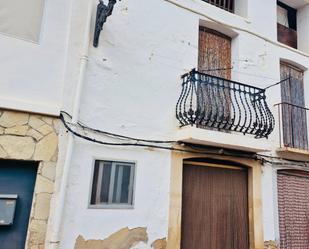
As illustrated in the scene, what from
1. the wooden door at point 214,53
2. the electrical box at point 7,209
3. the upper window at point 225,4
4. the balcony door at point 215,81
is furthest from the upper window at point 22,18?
the upper window at point 225,4

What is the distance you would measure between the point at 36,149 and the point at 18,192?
63 cm

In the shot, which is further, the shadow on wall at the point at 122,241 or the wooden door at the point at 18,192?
the shadow on wall at the point at 122,241

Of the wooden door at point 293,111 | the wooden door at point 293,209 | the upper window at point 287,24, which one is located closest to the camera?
the wooden door at point 293,209

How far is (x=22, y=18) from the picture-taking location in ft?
14.3

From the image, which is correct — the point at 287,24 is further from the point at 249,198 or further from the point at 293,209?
the point at 249,198

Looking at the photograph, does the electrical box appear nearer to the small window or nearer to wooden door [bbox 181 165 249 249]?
the small window

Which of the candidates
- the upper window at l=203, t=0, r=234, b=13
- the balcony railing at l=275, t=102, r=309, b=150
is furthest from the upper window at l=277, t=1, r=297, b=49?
the balcony railing at l=275, t=102, r=309, b=150

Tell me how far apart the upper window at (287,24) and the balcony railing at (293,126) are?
212 centimetres

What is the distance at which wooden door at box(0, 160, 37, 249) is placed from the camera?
150 inches

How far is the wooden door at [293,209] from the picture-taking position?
246 inches

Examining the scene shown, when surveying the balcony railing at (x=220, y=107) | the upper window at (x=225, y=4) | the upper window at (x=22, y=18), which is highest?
the upper window at (x=225, y=4)

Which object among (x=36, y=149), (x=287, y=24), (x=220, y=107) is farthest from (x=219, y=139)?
(x=287, y=24)

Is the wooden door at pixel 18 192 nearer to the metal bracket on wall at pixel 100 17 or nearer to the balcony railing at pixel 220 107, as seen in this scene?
the metal bracket on wall at pixel 100 17

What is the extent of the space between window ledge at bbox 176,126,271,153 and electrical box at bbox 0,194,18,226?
2855mm
